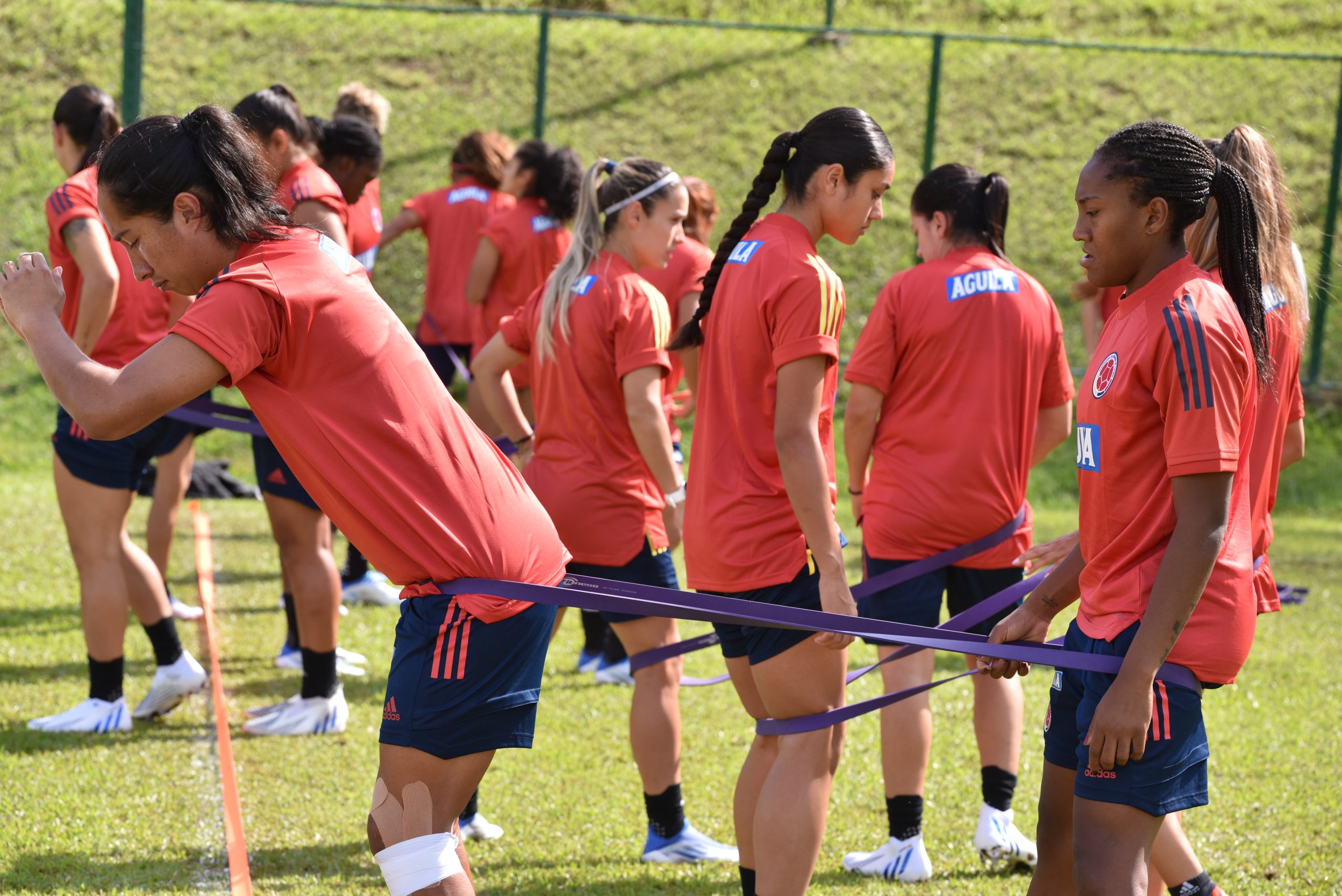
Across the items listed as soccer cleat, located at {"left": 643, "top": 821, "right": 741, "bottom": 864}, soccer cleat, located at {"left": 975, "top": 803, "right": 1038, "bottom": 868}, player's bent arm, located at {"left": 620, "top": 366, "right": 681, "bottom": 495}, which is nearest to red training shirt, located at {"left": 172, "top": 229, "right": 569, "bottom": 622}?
player's bent arm, located at {"left": 620, "top": 366, "right": 681, "bottom": 495}

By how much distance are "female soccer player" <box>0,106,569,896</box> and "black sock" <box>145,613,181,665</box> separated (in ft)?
10.4

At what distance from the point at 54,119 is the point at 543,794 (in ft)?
11.1

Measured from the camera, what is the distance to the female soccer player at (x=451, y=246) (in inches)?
331

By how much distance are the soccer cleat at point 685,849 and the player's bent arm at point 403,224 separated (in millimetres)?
5283

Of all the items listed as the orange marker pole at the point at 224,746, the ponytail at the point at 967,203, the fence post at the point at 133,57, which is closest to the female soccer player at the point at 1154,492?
the ponytail at the point at 967,203

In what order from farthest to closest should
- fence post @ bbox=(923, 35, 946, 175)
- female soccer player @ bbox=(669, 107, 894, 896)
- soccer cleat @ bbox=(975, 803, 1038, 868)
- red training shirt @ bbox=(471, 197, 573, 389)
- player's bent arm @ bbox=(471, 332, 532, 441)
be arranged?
1. fence post @ bbox=(923, 35, 946, 175)
2. red training shirt @ bbox=(471, 197, 573, 389)
3. player's bent arm @ bbox=(471, 332, 532, 441)
4. soccer cleat @ bbox=(975, 803, 1038, 868)
5. female soccer player @ bbox=(669, 107, 894, 896)

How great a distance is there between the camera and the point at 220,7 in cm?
1327

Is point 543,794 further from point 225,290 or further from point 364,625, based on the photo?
point 225,290

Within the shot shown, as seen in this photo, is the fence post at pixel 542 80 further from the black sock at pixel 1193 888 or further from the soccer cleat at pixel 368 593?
the black sock at pixel 1193 888

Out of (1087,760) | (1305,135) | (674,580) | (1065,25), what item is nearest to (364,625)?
(674,580)

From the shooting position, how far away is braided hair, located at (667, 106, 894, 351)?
3297 mm

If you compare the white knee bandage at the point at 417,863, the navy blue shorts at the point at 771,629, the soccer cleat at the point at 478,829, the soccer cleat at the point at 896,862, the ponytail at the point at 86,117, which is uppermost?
the ponytail at the point at 86,117

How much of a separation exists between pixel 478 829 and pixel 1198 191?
303 centimetres

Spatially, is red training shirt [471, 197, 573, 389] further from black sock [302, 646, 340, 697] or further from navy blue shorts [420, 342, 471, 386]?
black sock [302, 646, 340, 697]
